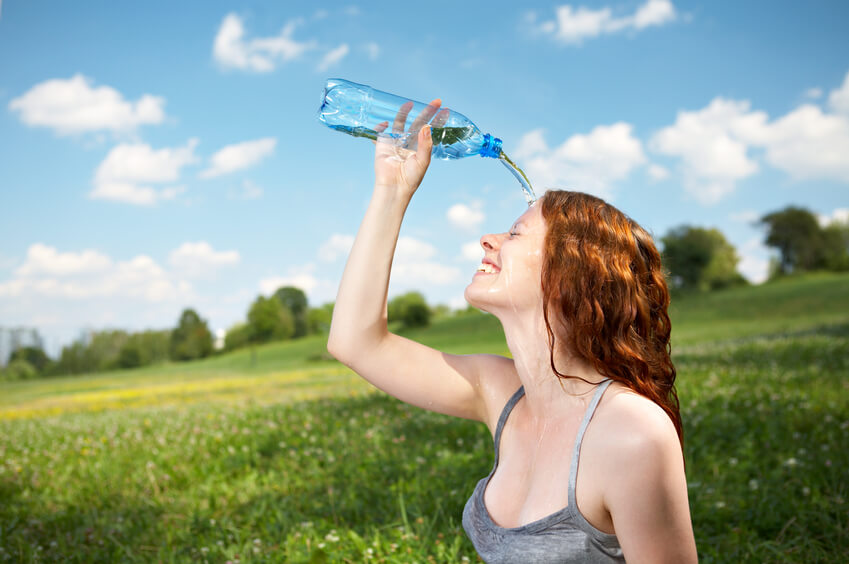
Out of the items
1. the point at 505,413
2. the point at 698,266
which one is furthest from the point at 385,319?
the point at 698,266

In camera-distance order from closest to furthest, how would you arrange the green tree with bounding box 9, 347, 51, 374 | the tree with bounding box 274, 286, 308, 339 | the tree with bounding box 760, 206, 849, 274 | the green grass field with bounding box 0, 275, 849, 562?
the green grass field with bounding box 0, 275, 849, 562
the green tree with bounding box 9, 347, 51, 374
the tree with bounding box 274, 286, 308, 339
the tree with bounding box 760, 206, 849, 274

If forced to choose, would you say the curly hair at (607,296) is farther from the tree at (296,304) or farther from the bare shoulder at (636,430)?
the tree at (296,304)

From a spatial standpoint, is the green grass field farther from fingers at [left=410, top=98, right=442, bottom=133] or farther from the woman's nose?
fingers at [left=410, top=98, right=442, bottom=133]

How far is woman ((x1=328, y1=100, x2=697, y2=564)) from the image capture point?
1.52 metres

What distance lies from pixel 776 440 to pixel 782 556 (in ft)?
7.03

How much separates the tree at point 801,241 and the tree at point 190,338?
164ft

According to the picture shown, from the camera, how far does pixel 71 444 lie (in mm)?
6605

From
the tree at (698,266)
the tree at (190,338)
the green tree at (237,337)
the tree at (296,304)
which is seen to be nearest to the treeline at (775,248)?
the tree at (698,266)

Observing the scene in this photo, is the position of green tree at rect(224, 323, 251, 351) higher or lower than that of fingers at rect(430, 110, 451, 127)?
lower

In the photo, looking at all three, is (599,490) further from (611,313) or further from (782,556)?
(782,556)

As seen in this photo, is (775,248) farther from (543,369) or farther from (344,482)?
(543,369)

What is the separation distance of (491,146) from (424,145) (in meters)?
0.48

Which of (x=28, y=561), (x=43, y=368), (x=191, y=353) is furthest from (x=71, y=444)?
(x=191, y=353)

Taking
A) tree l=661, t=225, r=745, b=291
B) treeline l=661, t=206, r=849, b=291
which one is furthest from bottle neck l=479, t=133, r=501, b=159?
treeline l=661, t=206, r=849, b=291
